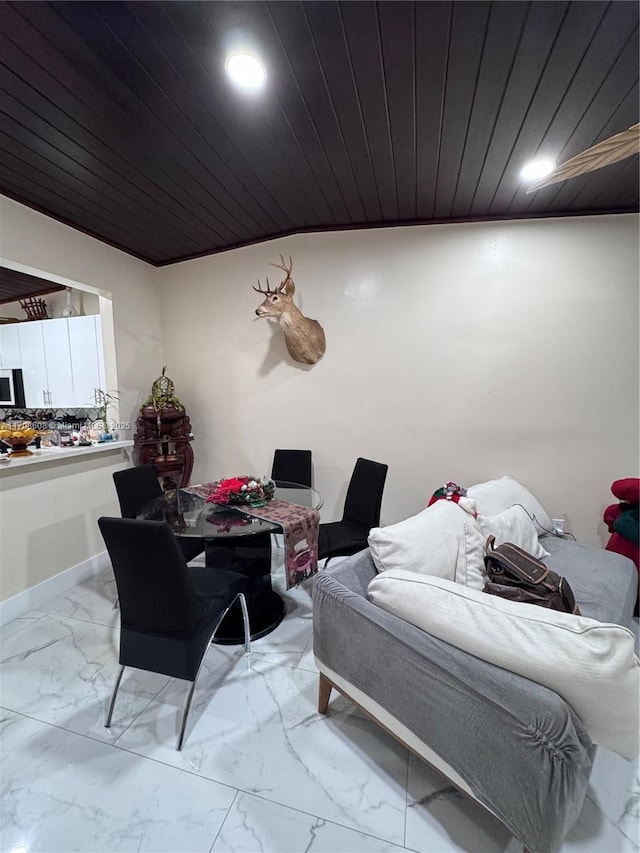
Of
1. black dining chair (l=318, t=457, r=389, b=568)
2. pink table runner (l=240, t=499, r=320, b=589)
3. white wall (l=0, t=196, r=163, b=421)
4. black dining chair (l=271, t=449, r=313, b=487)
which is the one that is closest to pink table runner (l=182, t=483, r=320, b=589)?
pink table runner (l=240, t=499, r=320, b=589)

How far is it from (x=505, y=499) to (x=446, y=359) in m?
1.22

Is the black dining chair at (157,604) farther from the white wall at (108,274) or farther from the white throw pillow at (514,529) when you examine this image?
the white wall at (108,274)

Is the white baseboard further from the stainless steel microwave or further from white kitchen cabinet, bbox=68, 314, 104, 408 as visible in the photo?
the stainless steel microwave

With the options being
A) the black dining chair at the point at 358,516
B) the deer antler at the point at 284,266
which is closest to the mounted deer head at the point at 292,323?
the deer antler at the point at 284,266

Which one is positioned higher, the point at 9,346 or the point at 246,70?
the point at 246,70

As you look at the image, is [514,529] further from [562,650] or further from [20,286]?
[20,286]

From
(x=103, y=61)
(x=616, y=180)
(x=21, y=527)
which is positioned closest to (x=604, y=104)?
(x=616, y=180)

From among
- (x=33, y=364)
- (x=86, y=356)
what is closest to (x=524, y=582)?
(x=86, y=356)

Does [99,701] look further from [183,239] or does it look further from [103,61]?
[183,239]

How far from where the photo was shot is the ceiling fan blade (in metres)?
1.33

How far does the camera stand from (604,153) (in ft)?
4.68

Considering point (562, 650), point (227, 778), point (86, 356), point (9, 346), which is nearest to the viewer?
point (562, 650)

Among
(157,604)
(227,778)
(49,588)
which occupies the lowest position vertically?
(227,778)

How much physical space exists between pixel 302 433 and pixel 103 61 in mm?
2595
